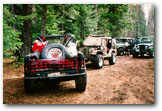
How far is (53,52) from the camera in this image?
338 cm

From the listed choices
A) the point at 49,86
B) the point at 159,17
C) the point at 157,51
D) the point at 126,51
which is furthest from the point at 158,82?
the point at 126,51

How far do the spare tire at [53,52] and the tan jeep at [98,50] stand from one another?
335 centimetres

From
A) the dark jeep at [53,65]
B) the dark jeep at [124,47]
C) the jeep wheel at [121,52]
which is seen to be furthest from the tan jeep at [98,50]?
the dark jeep at [53,65]

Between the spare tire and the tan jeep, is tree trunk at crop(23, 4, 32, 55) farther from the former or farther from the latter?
the spare tire

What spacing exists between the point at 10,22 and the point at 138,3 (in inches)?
136

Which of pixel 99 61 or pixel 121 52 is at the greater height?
pixel 121 52

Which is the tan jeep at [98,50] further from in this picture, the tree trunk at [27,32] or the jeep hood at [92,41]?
the tree trunk at [27,32]

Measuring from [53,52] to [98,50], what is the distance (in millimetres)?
3762

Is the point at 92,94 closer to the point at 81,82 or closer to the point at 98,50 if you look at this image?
the point at 81,82

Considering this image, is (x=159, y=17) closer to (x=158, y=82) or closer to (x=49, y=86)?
(x=158, y=82)

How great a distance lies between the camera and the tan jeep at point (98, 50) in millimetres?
6731

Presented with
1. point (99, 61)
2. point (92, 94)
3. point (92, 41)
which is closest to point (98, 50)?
point (99, 61)

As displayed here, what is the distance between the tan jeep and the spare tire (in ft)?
11.0

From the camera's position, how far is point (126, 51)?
34.2 ft
